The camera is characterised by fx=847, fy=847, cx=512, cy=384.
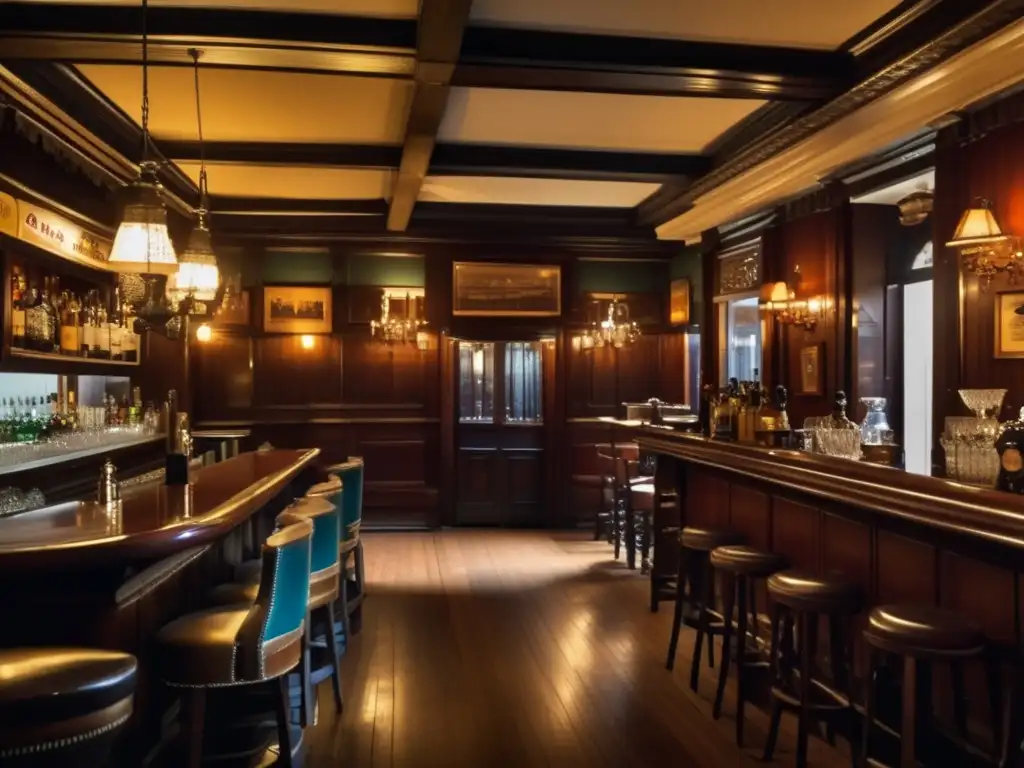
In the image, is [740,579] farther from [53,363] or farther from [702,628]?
[53,363]

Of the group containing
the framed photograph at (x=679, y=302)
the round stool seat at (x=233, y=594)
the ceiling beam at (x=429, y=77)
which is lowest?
the round stool seat at (x=233, y=594)

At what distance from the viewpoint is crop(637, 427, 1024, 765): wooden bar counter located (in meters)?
2.61

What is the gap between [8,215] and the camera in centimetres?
472

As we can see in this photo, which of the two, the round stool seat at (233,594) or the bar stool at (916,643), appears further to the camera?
the round stool seat at (233,594)

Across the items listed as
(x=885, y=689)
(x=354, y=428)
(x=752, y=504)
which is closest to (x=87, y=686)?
(x=885, y=689)

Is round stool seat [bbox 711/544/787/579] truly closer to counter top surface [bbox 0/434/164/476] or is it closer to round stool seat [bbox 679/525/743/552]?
round stool seat [bbox 679/525/743/552]

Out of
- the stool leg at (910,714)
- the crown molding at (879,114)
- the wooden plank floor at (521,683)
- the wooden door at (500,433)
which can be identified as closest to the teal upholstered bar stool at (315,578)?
the wooden plank floor at (521,683)

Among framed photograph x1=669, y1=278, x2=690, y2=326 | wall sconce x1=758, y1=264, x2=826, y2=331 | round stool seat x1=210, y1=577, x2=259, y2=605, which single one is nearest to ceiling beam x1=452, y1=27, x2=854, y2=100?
wall sconce x1=758, y1=264, x2=826, y2=331

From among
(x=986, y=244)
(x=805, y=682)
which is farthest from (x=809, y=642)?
(x=986, y=244)

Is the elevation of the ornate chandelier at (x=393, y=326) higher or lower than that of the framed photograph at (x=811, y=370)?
higher

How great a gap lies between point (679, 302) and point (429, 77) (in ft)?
17.9

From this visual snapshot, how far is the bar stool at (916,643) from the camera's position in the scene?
2588mm

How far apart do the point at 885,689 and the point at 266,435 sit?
266 inches

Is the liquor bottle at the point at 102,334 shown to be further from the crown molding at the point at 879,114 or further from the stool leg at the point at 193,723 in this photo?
the crown molding at the point at 879,114
